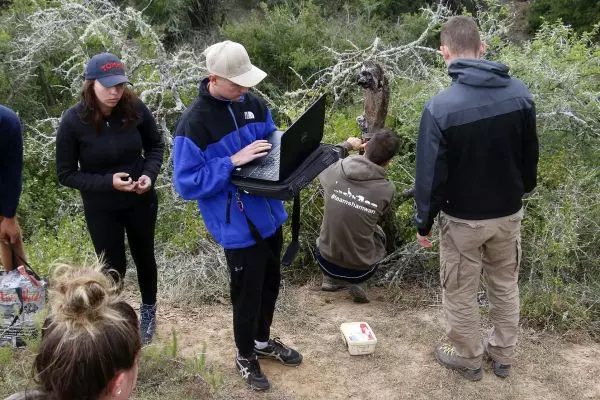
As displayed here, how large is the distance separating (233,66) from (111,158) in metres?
1.06

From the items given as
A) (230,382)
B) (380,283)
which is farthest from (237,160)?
(380,283)

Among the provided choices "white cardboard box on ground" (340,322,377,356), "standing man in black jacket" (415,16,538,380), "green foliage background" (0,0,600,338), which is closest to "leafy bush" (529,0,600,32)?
"green foliage background" (0,0,600,338)

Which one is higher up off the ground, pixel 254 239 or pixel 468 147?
pixel 468 147

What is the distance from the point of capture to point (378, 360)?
389 cm

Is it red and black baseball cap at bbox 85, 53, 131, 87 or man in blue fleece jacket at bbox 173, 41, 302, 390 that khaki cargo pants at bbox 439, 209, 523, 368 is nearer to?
man in blue fleece jacket at bbox 173, 41, 302, 390

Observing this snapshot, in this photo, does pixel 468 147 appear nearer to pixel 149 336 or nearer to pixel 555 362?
pixel 555 362

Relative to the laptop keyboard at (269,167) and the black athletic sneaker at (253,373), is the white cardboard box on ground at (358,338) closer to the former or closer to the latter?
the black athletic sneaker at (253,373)

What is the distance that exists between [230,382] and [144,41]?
5407 mm

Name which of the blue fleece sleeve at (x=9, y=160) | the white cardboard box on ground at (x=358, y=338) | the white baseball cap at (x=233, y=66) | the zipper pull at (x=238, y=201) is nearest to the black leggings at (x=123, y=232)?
the blue fleece sleeve at (x=9, y=160)

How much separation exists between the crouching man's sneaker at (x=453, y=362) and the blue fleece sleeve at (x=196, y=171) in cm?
187

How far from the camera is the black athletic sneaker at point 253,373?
3.51 meters

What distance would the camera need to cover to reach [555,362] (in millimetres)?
3832

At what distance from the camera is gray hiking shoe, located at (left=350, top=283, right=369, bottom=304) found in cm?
466

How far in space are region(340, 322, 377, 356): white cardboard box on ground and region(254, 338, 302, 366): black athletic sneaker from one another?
1.18 ft
